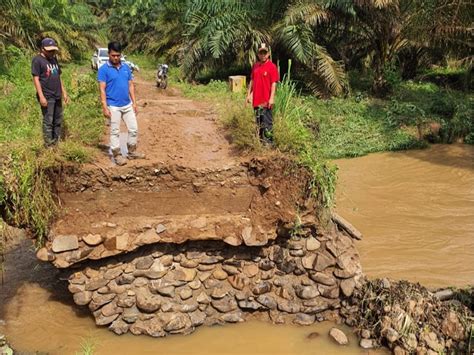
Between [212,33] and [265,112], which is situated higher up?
[212,33]

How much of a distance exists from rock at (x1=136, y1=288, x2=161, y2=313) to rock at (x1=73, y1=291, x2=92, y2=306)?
23.2 inches

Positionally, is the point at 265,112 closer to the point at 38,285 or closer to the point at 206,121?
the point at 206,121

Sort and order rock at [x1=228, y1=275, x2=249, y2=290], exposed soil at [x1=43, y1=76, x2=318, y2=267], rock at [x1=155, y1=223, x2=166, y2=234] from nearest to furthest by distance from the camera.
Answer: exposed soil at [x1=43, y1=76, x2=318, y2=267], rock at [x1=155, y1=223, x2=166, y2=234], rock at [x1=228, y1=275, x2=249, y2=290]

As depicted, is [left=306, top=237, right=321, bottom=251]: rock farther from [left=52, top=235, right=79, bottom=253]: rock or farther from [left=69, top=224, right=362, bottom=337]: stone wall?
[left=52, top=235, right=79, bottom=253]: rock

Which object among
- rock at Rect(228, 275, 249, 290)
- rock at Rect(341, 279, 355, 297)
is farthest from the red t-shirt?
rock at Rect(341, 279, 355, 297)

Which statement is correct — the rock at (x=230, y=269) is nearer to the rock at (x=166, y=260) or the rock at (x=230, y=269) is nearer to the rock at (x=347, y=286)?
the rock at (x=166, y=260)

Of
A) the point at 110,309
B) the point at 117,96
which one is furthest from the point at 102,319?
the point at 117,96

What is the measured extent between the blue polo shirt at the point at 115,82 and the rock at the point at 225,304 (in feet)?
9.09

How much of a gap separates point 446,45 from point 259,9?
572cm

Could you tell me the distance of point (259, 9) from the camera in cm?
1460

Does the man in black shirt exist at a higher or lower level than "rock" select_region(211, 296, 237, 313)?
higher

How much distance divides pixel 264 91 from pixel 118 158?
6.93ft

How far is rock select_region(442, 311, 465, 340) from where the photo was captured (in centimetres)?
514

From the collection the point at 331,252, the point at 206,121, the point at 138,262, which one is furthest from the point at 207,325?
the point at 206,121
